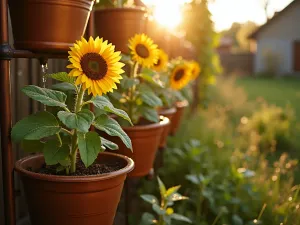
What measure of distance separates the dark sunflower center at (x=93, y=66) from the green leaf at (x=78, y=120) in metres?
0.14

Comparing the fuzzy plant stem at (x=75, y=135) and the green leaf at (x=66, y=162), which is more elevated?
the fuzzy plant stem at (x=75, y=135)

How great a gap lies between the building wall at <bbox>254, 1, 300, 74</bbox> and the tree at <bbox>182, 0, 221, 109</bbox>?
1799cm

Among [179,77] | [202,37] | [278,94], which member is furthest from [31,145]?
[278,94]

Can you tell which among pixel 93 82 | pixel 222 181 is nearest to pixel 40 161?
pixel 93 82

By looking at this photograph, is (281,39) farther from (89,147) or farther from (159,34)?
(89,147)

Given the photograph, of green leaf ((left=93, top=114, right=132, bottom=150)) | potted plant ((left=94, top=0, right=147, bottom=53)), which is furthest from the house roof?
green leaf ((left=93, top=114, right=132, bottom=150))

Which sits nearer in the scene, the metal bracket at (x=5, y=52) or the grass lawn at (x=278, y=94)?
the metal bracket at (x=5, y=52)

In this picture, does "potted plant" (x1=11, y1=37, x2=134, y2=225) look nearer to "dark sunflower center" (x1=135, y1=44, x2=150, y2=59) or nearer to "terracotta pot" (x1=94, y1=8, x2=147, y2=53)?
"dark sunflower center" (x1=135, y1=44, x2=150, y2=59)

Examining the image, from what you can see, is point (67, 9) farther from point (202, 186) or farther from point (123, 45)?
point (202, 186)

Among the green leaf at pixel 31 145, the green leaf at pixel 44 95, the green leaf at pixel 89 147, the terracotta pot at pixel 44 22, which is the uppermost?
the terracotta pot at pixel 44 22

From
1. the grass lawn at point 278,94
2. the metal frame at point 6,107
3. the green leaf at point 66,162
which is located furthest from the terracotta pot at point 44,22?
the grass lawn at point 278,94

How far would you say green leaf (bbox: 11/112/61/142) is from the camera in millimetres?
1523

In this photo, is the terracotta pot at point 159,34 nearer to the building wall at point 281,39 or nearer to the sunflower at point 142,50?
the sunflower at point 142,50

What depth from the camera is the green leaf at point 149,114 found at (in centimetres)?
241
